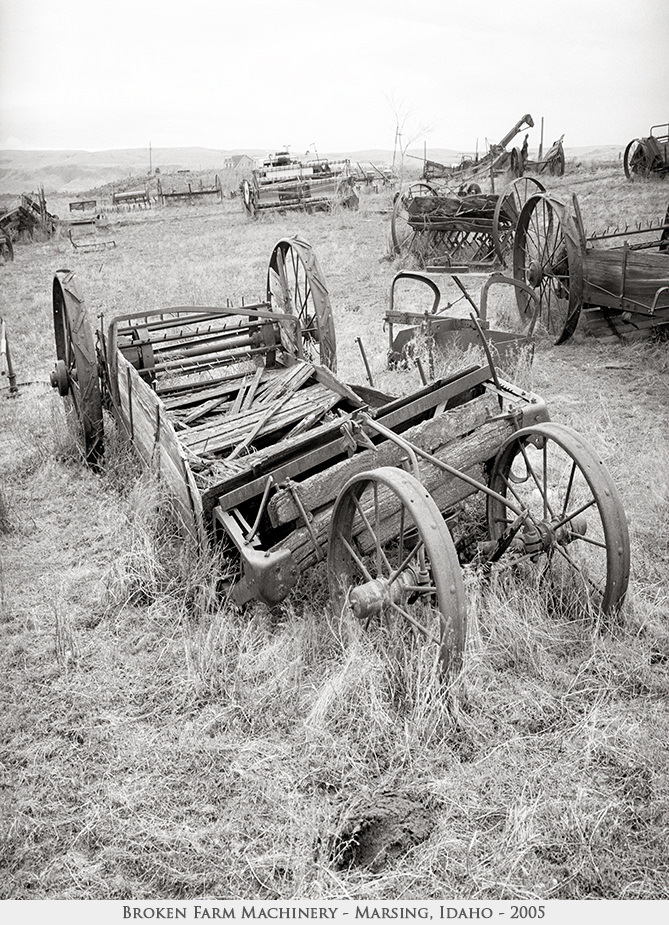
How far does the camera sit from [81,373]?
491cm

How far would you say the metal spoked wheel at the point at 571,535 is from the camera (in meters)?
2.75

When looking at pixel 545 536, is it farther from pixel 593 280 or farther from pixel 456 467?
pixel 593 280

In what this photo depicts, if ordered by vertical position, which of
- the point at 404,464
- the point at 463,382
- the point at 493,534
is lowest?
the point at 493,534

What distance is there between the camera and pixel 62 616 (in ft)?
11.2

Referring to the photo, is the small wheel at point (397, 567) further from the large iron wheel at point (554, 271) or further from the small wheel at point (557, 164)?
the small wheel at point (557, 164)

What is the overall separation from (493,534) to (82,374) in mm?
2997

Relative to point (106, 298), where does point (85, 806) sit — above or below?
below

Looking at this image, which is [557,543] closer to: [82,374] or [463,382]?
[463,382]

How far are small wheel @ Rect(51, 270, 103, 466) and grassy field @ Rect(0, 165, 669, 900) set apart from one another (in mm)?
845

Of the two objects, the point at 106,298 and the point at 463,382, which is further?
the point at 106,298

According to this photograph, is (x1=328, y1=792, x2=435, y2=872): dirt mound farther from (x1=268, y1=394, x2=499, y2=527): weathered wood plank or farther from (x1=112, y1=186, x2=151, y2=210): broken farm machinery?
(x1=112, y1=186, x2=151, y2=210): broken farm machinery

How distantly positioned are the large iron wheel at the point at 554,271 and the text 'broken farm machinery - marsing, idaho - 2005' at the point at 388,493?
2.79 metres

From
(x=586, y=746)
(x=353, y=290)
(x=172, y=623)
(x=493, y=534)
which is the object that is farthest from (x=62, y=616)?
(x=353, y=290)

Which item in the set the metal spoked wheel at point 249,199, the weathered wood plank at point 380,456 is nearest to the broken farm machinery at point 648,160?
the weathered wood plank at point 380,456
